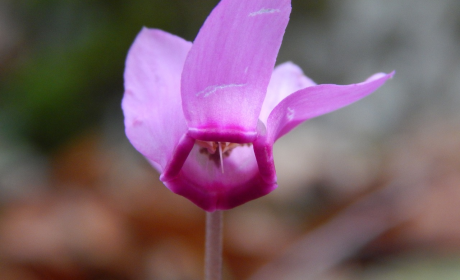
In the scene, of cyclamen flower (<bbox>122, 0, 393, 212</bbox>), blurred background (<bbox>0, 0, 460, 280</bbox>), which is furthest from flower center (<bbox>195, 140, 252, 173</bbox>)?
blurred background (<bbox>0, 0, 460, 280</bbox>)

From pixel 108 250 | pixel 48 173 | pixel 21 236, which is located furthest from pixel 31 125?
pixel 108 250

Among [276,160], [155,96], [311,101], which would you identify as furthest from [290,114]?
[276,160]

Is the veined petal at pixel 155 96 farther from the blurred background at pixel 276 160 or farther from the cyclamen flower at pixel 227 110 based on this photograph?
the blurred background at pixel 276 160

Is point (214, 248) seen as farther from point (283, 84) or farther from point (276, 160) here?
point (276, 160)

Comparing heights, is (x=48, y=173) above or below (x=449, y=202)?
above

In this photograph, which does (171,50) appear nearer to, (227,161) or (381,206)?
(227,161)

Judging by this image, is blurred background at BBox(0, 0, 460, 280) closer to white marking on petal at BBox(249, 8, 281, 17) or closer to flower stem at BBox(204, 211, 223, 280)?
flower stem at BBox(204, 211, 223, 280)
